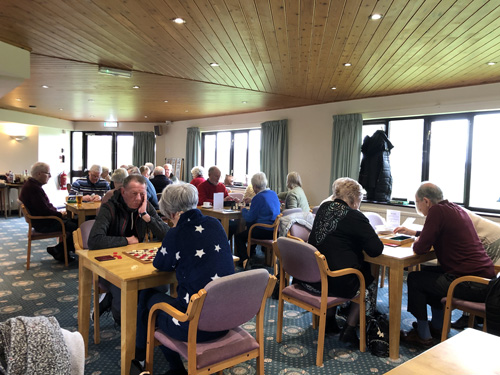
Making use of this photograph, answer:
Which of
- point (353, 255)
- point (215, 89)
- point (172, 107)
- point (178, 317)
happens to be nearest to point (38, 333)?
point (178, 317)

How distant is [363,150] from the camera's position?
6.23 metres

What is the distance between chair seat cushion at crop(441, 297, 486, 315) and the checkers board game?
83.5 inches

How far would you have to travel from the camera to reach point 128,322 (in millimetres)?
2070

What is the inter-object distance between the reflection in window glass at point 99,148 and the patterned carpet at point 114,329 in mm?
6924

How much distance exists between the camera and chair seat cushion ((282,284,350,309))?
260cm

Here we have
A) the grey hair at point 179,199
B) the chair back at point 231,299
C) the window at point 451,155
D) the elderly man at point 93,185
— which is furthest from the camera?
the elderly man at point 93,185

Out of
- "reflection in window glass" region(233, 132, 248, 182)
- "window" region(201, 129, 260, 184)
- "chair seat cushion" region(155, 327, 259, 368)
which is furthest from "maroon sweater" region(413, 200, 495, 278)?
"reflection in window glass" region(233, 132, 248, 182)

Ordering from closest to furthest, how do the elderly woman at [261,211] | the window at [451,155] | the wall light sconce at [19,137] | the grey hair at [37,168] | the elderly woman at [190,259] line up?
the elderly woman at [190,259] < the elderly woman at [261,211] < the grey hair at [37,168] < the window at [451,155] < the wall light sconce at [19,137]

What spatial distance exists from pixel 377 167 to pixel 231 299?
4.90m

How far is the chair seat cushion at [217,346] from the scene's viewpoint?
1791 mm

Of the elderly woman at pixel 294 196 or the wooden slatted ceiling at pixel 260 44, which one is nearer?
the wooden slatted ceiling at pixel 260 44

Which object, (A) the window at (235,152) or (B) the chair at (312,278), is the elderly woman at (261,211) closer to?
(B) the chair at (312,278)

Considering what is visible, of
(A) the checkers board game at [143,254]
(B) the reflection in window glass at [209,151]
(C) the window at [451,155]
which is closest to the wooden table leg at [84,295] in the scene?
(A) the checkers board game at [143,254]

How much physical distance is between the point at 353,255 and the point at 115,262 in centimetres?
163
